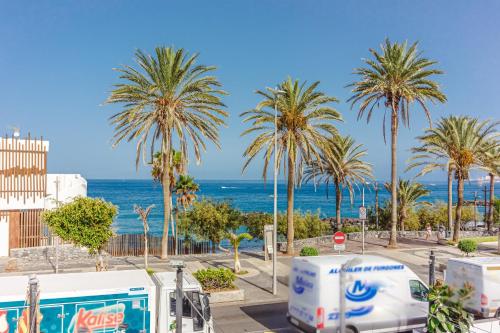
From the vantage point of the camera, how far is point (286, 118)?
3002 cm

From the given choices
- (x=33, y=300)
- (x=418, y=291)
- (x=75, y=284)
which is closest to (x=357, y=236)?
(x=418, y=291)

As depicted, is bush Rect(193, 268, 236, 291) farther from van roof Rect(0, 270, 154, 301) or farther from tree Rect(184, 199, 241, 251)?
tree Rect(184, 199, 241, 251)

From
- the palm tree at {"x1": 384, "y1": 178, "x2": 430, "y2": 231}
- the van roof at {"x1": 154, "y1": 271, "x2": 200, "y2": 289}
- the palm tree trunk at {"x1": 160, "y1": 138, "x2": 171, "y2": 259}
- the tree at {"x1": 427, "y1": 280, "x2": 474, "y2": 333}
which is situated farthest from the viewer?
the palm tree at {"x1": 384, "y1": 178, "x2": 430, "y2": 231}

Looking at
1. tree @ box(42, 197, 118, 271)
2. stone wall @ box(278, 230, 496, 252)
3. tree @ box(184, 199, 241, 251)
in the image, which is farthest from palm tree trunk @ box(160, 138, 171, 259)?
stone wall @ box(278, 230, 496, 252)

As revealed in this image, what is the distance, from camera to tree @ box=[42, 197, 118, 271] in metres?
21.4

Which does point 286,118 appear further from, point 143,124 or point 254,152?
point 143,124

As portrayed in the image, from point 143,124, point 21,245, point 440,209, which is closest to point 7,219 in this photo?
point 21,245

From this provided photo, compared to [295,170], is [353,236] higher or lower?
lower

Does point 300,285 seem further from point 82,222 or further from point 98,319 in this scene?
point 82,222

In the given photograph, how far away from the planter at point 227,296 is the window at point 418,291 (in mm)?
8197

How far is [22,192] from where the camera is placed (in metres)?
29.3

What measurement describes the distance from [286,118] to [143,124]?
9.93 metres

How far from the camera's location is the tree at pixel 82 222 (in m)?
21.4

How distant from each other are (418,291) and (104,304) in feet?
35.2
